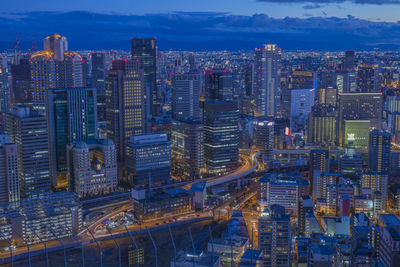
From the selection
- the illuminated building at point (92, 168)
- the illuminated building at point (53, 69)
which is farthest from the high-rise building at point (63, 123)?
the illuminated building at point (53, 69)

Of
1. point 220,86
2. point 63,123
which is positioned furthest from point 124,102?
point 220,86

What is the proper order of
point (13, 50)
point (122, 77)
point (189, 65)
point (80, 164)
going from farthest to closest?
point (189, 65)
point (13, 50)
point (122, 77)
point (80, 164)

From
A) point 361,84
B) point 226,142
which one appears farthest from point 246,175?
point 361,84

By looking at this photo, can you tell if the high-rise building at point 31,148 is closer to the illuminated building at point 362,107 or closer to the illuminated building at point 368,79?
the illuminated building at point 362,107

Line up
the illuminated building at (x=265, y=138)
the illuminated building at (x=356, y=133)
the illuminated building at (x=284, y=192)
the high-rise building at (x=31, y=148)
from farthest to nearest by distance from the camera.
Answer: the illuminated building at (x=356, y=133) → the illuminated building at (x=265, y=138) → the high-rise building at (x=31, y=148) → the illuminated building at (x=284, y=192)

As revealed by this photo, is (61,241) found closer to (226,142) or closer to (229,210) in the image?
(229,210)

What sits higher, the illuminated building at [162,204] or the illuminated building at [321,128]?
the illuminated building at [321,128]

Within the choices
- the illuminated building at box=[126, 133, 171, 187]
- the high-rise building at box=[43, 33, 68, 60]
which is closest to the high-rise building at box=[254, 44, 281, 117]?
the high-rise building at box=[43, 33, 68, 60]
